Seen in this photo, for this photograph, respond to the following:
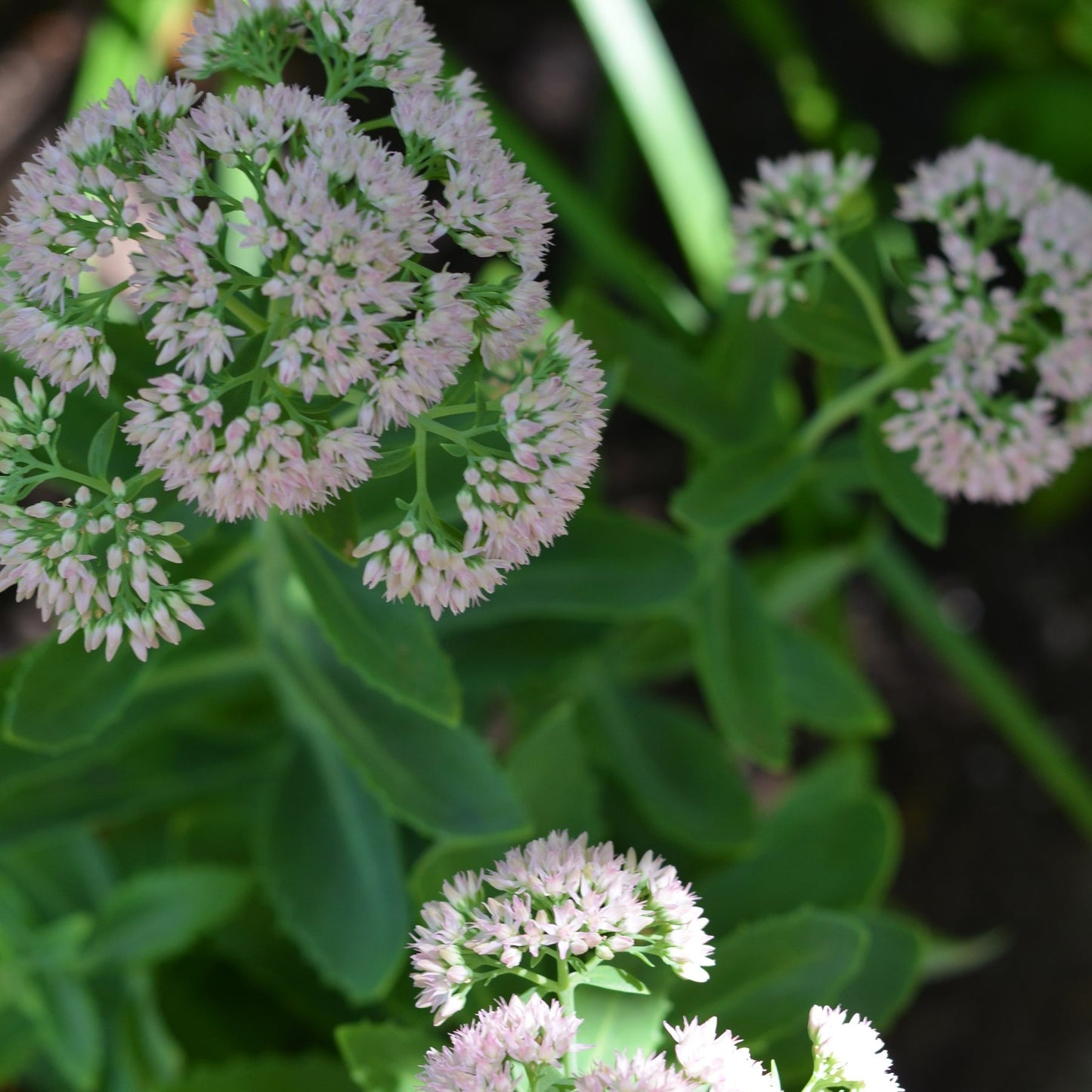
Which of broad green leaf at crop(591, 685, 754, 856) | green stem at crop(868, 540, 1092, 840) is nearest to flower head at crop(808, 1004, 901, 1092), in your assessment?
broad green leaf at crop(591, 685, 754, 856)

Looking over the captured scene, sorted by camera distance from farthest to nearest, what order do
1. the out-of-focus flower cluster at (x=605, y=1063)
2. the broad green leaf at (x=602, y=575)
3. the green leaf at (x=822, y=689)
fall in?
the green leaf at (x=822, y=689)
the broad green leaf at (x=602, y=575)
the out-of-focus flower cluster at (x=605, y=1063)

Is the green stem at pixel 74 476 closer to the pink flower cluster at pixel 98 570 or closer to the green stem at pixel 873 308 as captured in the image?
the pink flower cluster at pixel 98 570

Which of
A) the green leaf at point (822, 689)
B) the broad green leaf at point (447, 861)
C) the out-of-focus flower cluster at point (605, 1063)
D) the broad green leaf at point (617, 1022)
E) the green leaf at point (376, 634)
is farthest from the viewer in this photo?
the green leaf at point (822, 689)

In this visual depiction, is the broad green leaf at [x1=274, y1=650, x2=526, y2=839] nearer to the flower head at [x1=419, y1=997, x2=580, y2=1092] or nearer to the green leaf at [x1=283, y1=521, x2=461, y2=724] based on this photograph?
the green leaf at [x1=283, y1=521, x2=461, y2=724]

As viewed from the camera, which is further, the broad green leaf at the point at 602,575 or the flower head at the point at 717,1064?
the broad green leaf at the point at 602,575

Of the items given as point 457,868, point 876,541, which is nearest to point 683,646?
point 876,541

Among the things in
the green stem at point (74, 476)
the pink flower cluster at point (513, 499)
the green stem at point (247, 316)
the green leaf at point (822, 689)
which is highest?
the green stem at point (247, 316)

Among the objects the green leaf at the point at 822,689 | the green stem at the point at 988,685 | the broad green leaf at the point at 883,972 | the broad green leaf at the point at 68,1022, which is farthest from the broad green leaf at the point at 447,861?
the green stem at the point at 988,685
